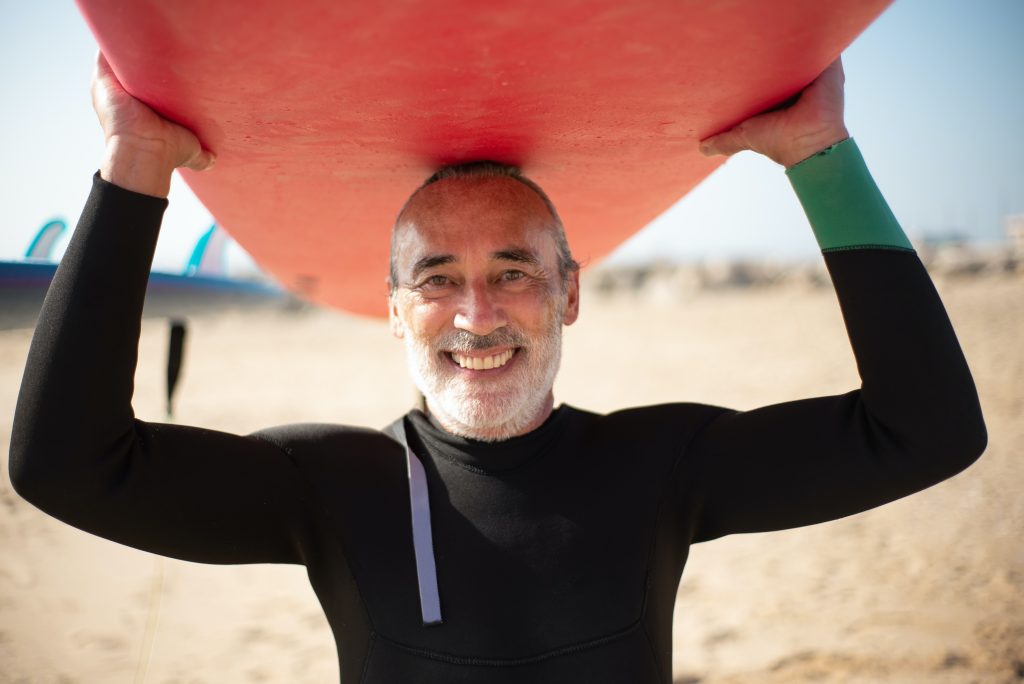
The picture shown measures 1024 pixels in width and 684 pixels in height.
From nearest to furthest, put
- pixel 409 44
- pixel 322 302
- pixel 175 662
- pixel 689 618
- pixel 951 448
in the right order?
1. pixel 409 44
2. pixel 951 448
3. pixel 322 302
4. pixel 175 662
5. pixel 689 618

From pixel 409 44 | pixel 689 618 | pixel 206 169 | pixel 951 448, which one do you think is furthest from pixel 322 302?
pixel 689 618

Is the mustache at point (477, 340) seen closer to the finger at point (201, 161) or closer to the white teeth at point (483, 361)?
the white teeth at point (483, 361)

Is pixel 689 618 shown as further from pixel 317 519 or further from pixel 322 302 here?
pixel 317 519

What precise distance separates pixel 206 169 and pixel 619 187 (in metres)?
1.08

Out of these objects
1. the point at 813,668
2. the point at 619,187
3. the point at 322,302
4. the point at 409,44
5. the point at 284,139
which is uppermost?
the point at 322,302

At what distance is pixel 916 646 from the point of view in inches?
167

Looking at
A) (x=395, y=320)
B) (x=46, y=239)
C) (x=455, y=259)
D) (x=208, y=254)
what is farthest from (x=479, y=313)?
(x=208, y=254)

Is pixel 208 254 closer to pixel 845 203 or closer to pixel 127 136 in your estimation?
pixel 127 136

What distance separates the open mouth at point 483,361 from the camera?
5.83 ft

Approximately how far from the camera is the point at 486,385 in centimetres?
177

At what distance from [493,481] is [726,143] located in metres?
0.96

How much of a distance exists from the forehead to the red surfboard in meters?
0.09

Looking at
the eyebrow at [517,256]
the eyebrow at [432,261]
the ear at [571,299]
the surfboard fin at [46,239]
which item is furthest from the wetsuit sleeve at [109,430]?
the surfboard fin at [46,239]

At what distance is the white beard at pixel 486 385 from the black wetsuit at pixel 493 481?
52 mm
